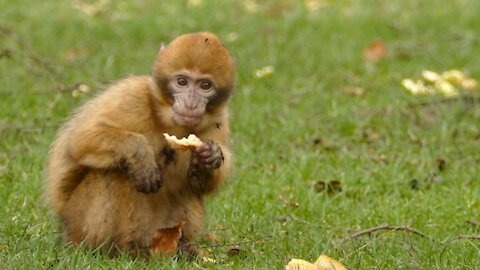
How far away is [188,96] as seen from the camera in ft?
17.9

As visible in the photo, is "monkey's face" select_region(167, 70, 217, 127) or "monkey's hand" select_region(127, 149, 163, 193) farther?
"monkey's face" select_region(167, 70, 217, 127)

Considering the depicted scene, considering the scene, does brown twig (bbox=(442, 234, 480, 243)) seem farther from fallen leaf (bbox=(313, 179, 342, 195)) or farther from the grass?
fallen leaf (bbox=(313, 179, 342, 195))

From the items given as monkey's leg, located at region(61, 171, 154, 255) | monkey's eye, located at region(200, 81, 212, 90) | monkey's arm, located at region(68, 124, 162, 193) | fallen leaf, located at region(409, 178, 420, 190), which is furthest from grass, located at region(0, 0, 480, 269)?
monkey's eye, located at region(200, 81, 212, 90)

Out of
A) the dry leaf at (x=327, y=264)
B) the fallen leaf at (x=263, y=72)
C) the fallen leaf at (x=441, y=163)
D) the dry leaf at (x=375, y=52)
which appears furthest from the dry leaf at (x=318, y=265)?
the dry leaf at (x=375, y=52)

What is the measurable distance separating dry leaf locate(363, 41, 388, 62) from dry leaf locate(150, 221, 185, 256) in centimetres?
567

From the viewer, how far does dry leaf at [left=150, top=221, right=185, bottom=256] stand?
219 inches

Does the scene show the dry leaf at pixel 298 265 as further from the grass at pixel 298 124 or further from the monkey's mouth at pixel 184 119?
the monkey's mouth at pixel 184 119

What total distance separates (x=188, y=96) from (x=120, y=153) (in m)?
0.45

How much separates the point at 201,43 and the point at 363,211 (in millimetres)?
1852

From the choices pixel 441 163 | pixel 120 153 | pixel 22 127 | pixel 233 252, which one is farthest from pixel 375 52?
pixel 120 153

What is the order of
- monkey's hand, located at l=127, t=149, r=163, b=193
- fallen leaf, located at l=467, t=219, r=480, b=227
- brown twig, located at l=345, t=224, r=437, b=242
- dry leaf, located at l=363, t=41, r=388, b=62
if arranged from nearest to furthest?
monkey's hand, located at l=127, t=149, r=163, b=193 → brown twig, located at l=345, t=224, r=437, b=242 → fallen leaf, located at l=467, t=219, r=480, b=227 → dry leaf, located at l=363, t=41, r=388, b=62

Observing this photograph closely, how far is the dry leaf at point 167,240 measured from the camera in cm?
555

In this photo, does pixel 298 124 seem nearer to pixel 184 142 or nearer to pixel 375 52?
pixel 375 52

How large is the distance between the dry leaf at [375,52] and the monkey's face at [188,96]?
566 centimetres
